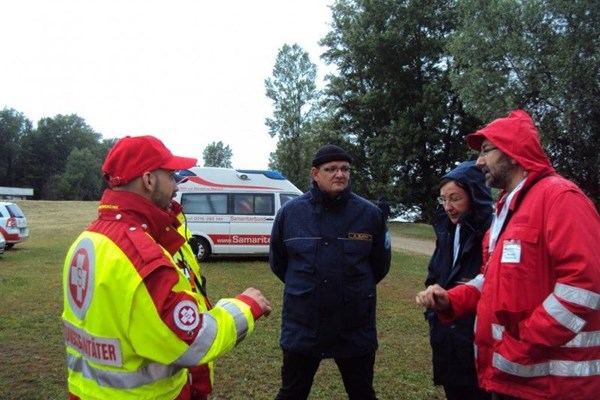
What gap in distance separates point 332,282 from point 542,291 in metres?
1.41

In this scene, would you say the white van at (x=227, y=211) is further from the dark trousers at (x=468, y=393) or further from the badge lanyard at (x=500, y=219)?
the badge lanyard at (x=500, y=219)

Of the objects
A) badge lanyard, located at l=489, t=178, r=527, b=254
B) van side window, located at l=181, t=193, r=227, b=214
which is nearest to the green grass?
van side window, located at l=181, t=193, r=227, b=214

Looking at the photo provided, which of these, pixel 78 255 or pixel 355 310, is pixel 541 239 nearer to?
pixel 355 310

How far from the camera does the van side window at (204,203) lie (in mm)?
14047

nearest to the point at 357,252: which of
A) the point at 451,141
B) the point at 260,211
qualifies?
the point at 260,211

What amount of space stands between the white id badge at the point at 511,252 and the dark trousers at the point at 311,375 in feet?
4.71

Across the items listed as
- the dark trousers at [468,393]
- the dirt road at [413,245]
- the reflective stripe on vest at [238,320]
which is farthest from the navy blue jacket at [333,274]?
the dirt road at [413,245]

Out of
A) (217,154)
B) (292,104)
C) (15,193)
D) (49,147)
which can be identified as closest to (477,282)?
(292,104)

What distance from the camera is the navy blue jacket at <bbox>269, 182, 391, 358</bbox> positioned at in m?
3.23

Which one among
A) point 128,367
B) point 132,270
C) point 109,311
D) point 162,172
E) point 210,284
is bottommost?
point 210,284

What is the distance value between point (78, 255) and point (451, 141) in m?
27.8

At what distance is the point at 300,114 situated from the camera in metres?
45.7

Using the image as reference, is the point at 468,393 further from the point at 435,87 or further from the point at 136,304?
the point at 435,87

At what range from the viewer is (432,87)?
85.4 feet
